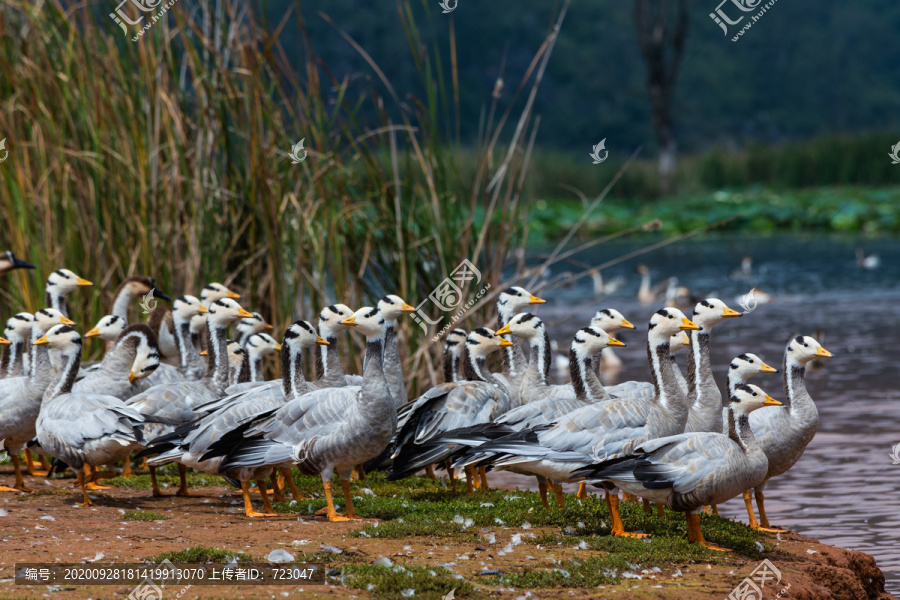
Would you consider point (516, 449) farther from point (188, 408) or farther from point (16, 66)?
point (16, 66)

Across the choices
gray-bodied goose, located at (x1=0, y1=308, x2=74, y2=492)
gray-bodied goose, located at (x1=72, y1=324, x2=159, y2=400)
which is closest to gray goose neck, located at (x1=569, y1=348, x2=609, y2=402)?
gray-bodied goose, located at (x1=72, y1=324, x2=159, y2=400)

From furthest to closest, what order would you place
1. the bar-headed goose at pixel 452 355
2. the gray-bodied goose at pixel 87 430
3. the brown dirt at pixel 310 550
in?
the bar-headed goose at pixel 452 355 < the gray-bodied goose at pixel 87 430 < the brown dirt at pixel 310 550

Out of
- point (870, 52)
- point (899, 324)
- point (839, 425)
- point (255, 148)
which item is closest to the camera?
point (255, 148)

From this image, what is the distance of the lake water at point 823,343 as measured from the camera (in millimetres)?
8406

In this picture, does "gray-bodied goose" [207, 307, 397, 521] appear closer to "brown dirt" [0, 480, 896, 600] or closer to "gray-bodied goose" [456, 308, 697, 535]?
"brown dirt" [0, 480, 896, 600]

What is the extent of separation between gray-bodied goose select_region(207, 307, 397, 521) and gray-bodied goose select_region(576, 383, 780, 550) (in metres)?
1.47

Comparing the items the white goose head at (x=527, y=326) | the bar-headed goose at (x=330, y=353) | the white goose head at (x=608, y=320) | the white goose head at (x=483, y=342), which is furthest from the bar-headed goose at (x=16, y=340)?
the white goose head at (x=608, y=320)

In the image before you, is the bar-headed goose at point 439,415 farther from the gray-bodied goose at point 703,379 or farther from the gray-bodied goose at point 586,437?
the gray-bodied goose at point 703,379

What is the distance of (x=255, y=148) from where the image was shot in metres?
10.5

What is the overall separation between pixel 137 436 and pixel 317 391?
1258mm

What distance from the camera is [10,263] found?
972 centimetres

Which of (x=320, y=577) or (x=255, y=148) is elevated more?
(x=255, y=148)

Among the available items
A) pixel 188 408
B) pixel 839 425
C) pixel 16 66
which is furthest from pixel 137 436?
pixel 839 425

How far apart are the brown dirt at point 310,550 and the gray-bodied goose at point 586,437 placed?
51 cm
